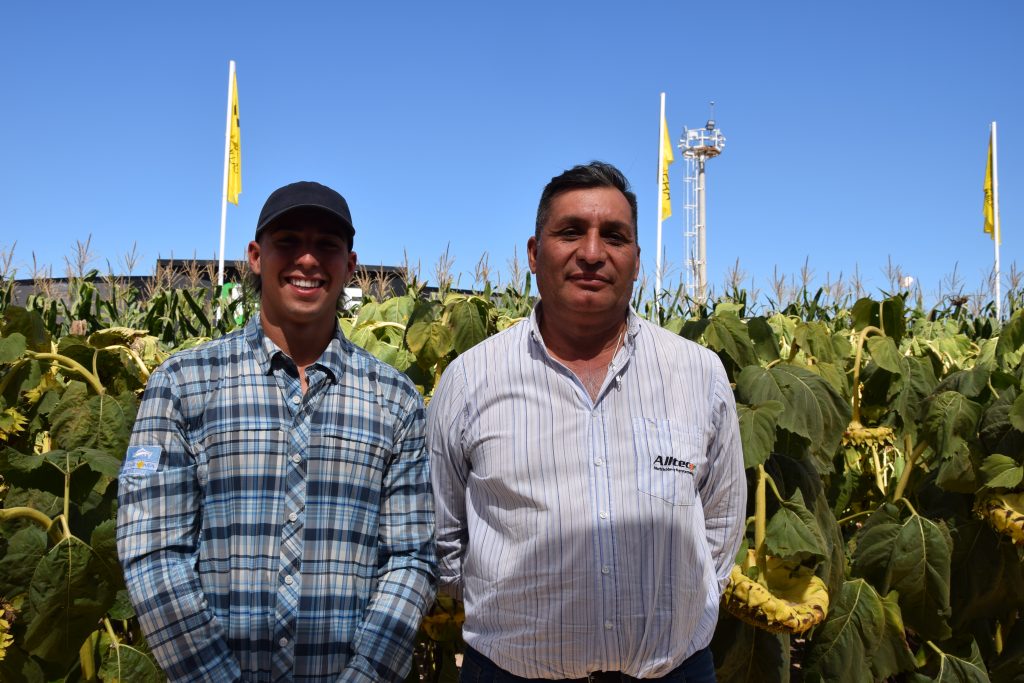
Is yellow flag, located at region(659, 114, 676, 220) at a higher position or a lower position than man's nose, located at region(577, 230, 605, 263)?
higher

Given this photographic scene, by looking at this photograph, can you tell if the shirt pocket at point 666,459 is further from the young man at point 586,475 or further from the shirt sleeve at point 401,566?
the shirt sleeve at point 401,566

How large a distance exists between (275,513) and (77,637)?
0.94m

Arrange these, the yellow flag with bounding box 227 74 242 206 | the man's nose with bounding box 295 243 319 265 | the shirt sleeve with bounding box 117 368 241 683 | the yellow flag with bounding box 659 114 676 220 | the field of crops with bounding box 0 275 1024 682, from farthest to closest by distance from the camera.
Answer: the yellow flag with bounding box 659 114 676 220
the yellow flag with bounding box 227 74 242 206
the field of crops with bounding box 0 275 1024 682
the man's nose with bounding box 295 243 319 265
the shirt sleeve with bounding box 117 368 241 683

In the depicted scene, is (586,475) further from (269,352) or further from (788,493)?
(788,493)

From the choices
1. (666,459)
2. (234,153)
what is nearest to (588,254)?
(666,459)

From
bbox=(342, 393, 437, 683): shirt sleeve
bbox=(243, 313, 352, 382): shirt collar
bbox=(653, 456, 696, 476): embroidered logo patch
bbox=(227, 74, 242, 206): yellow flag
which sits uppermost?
bbox=(227, 74, 242, 206): yellow flag

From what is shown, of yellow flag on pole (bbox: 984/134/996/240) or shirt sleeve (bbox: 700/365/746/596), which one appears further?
yellow flag on pole (bbox: 984/134/996/240)

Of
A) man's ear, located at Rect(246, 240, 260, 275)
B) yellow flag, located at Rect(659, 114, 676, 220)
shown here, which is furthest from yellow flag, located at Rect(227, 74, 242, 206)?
man's ear, located at Rect(246, 240, 260, 275)

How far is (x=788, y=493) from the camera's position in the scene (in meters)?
2.93

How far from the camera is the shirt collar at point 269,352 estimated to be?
194 cm

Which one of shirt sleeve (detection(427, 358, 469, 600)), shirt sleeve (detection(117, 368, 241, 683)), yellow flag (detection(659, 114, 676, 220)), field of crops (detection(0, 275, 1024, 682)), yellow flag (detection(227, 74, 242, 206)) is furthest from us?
yellow flag (detection(659, 114, 676, 220))

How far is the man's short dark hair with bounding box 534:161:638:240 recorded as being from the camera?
2203mm

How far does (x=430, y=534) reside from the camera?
6.59ft

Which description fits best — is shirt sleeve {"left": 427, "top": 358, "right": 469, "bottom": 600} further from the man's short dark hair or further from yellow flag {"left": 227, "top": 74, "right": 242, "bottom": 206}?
yellow flag {"left": 227, "top": 74, "right": 242, "bottom": 206}
